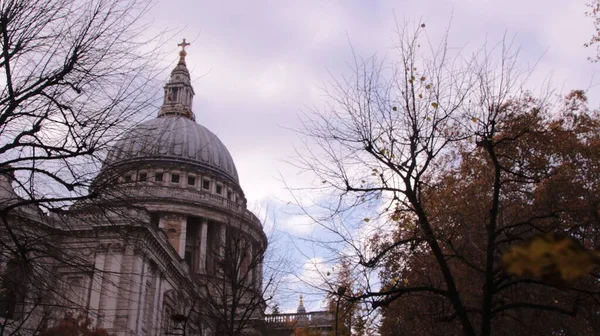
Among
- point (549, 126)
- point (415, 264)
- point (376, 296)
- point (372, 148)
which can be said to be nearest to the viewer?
point (376, 296)

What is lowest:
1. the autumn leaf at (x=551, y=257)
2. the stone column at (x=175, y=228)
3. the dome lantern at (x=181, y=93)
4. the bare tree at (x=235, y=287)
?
the autumn leaf at (x=551, y=257)

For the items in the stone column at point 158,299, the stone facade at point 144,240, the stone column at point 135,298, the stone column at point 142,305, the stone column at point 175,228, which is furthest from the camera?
the stone column at point 175,228

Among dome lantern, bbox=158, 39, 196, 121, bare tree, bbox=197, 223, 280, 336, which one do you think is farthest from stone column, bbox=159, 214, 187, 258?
bare tree, bbox=197, 223, 280, 336

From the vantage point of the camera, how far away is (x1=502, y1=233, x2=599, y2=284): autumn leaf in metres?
2.08

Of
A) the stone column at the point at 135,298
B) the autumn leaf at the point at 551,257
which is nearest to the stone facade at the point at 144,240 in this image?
the stone column at the point at 135,298

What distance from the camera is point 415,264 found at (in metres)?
16.1

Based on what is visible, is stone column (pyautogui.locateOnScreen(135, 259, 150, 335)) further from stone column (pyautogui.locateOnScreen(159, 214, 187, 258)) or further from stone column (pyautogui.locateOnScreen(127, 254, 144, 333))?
stone column (pyautogui.locateOnScreen(159, 214, 187, 258))

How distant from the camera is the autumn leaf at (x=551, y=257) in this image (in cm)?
208

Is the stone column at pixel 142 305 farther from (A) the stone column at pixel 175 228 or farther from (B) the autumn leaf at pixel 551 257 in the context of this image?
(B) the autumn leaf at pixel 551 257

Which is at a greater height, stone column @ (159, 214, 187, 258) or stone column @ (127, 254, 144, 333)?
stone column @ (159, 214, 187, 258)

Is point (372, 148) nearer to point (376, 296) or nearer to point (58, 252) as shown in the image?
point (376, 296)

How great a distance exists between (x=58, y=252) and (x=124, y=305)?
2748 cm

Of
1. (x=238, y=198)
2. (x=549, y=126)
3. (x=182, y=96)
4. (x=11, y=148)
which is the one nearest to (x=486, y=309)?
(x=11, y=148)

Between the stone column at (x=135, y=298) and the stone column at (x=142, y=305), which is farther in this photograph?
the stone column at (x=142, y=305)
